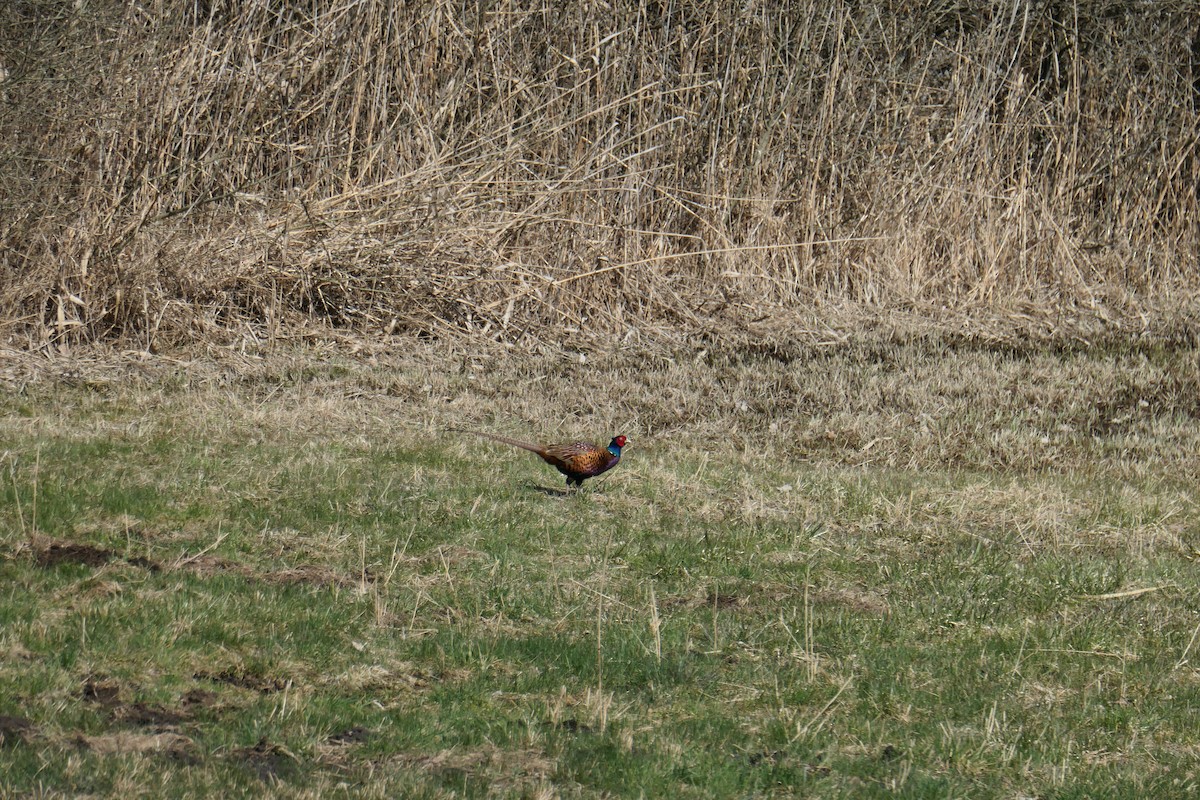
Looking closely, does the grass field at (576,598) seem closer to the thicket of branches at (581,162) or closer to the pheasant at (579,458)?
the pheasant at (579,458)

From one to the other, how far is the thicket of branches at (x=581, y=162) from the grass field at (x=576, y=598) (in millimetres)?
1444

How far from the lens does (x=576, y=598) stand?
579 cm

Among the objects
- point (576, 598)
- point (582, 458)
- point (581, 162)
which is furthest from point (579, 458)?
point (581, 162)

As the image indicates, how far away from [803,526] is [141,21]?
6.89 m

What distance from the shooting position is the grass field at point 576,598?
4293mm

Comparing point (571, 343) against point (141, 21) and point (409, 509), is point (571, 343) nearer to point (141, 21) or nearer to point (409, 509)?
point (141, 21)

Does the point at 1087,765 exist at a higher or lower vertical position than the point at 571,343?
higher

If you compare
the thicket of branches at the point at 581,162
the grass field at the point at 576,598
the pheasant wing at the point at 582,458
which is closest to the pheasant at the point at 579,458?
the pheasant wing at the point at 582,458

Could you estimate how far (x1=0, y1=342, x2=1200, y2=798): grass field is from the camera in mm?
4293

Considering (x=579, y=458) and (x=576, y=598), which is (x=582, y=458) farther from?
(x=576, y=598)

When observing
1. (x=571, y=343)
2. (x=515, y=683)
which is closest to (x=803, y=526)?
(x=515, y=683)

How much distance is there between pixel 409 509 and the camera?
6.79 meters

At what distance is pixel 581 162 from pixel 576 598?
712cm

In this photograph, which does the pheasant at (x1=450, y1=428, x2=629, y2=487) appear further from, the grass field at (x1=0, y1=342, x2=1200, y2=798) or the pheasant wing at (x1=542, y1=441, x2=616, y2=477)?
the grass field at (x1=0, y1=342, x2=1200, y2=798)
